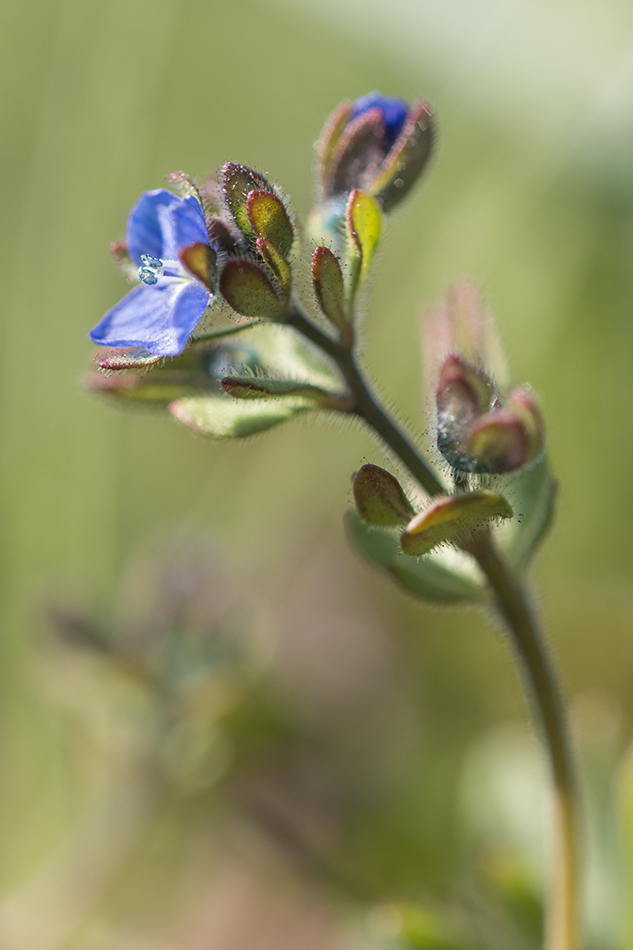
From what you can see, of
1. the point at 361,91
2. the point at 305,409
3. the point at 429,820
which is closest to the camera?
the point at 305,409

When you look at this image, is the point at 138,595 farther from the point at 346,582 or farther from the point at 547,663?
the point at 547,663

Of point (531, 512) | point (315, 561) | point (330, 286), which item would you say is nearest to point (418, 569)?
point (531, 512)

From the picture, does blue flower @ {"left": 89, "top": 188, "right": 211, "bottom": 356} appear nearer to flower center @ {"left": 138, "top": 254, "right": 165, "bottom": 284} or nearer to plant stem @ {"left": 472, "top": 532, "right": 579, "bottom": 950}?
flower center @ {"left": 138, "top": 254, "right": 165, "bottom": 284}

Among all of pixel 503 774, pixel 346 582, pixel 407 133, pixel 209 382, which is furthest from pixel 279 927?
pixel 407 133

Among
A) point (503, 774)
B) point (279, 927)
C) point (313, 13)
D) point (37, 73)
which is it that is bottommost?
point (279, 927)

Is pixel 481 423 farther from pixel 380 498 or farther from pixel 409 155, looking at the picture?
pixel 409 155

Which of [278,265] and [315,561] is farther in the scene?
[315,561]

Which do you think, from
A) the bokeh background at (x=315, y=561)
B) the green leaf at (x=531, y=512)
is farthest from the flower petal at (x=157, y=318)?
the bokeh background at (x=315, y=561)
